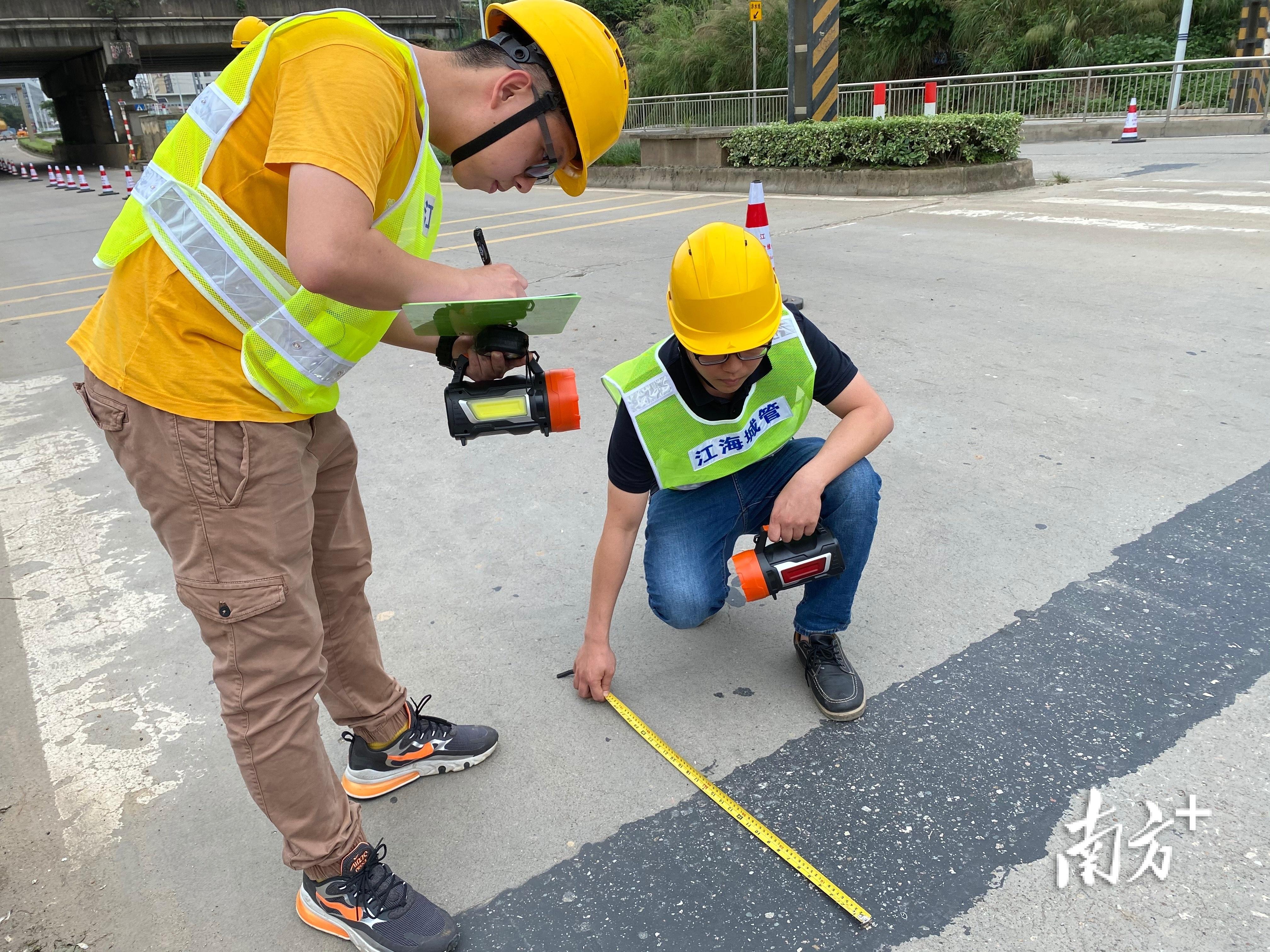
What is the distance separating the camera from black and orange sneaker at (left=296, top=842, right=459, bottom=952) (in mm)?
1703

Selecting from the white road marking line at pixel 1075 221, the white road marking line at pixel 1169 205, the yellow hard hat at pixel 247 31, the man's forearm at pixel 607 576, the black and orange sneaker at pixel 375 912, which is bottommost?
the black and orange sneaker at pixel 375 912

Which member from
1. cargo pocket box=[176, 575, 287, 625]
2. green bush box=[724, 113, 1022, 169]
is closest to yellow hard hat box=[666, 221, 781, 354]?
cargo pocket box=[176, 575, 287, 625]

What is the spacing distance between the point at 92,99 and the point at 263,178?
149ft

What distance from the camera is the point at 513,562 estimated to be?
309 centimetres

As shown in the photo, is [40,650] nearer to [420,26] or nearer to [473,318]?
[473,318]

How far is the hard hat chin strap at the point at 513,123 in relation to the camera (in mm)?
1579

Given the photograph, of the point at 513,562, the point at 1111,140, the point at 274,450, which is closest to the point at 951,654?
the point at 513,562

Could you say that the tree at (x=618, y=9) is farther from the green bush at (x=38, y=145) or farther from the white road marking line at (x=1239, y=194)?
the green bush at (x=38, y=145)

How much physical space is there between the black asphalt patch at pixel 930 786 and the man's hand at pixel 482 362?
3.16 feet

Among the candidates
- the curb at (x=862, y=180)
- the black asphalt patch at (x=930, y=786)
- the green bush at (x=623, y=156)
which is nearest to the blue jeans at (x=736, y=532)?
the black asphalt patch at (x=930, y=786)

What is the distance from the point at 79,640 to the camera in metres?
2.77

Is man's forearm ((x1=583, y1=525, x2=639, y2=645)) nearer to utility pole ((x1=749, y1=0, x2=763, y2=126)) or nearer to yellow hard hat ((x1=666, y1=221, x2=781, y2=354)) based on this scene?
yellow hard hat ((x1=666, y1=221, x2=781, y2=354))

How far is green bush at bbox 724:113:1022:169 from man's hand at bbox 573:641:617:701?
408 inches

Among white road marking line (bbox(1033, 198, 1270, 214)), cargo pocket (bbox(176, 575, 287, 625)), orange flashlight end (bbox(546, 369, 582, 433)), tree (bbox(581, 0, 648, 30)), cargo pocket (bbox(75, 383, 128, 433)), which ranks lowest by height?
white road marking line (bbox(1033, 198, 1270, 214))
